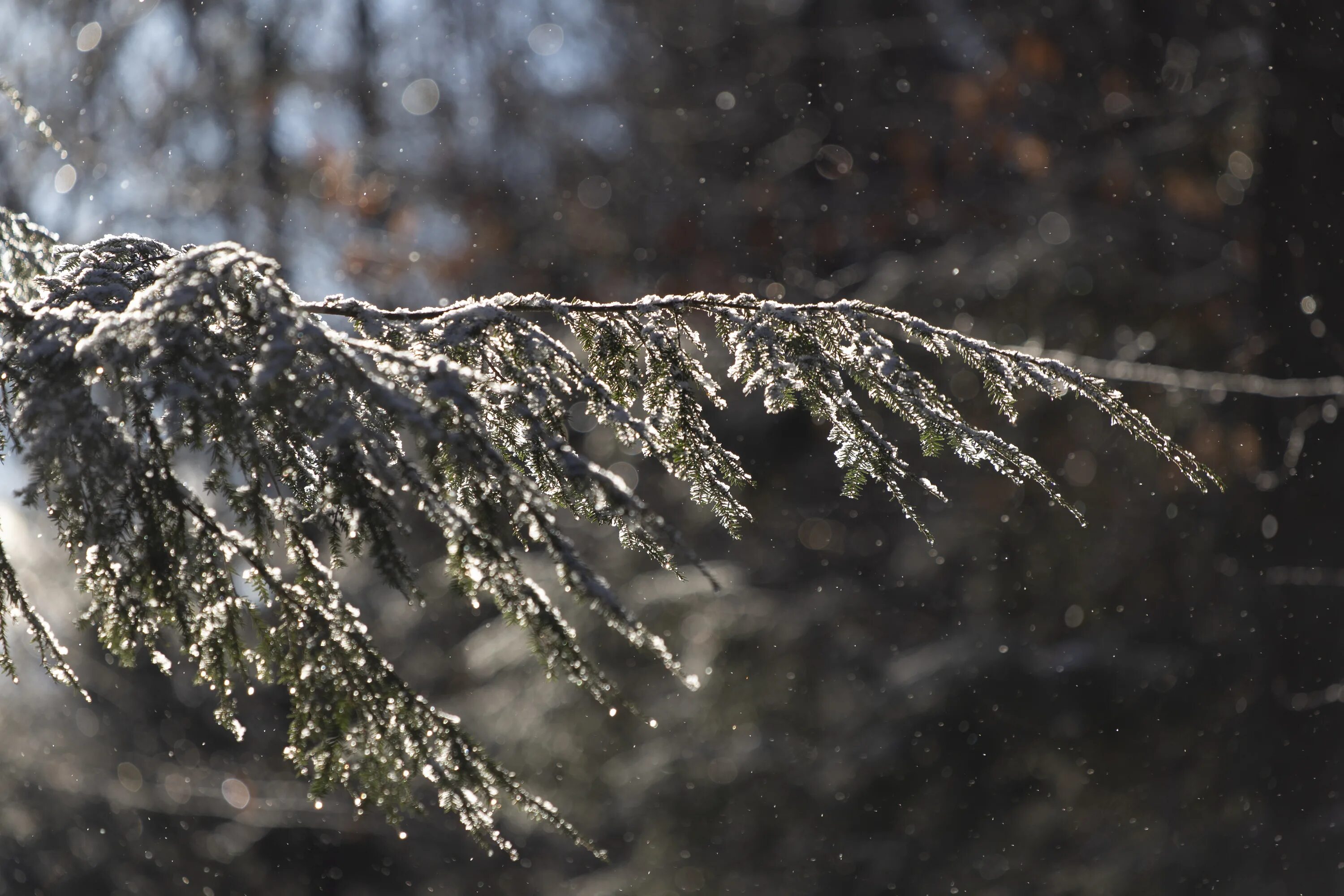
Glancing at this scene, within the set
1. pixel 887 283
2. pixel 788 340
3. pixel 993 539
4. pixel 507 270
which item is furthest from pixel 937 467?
pixel 788 340

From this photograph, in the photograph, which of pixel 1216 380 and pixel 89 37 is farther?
pixel 89 37

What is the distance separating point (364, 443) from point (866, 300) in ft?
21.3

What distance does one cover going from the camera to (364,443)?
116 centimetres

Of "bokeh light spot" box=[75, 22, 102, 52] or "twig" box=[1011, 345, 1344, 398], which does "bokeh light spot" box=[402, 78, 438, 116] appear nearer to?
"bokeh light spot" box=[75, 22, 102, 52]

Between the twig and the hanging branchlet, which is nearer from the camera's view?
the hanging branchlet

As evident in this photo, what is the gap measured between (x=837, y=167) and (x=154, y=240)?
7588 millimetres

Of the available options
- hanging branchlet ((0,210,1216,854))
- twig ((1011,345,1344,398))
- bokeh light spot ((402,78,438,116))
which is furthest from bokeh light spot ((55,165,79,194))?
twig ((1011,345,1344,398))

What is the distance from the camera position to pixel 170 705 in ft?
32.0

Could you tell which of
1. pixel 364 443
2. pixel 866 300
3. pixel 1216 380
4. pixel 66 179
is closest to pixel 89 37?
pixel 66 179

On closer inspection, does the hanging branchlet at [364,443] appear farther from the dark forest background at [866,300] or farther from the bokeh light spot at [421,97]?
the bokeh light spot at [421,97]

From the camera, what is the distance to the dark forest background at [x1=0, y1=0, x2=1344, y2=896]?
630 cm

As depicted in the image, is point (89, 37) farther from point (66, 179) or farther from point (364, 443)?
point (364, 443)

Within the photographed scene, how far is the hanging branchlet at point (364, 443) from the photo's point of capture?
118 centimetres

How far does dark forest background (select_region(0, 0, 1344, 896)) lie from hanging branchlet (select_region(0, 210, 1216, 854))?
5.06 meters
